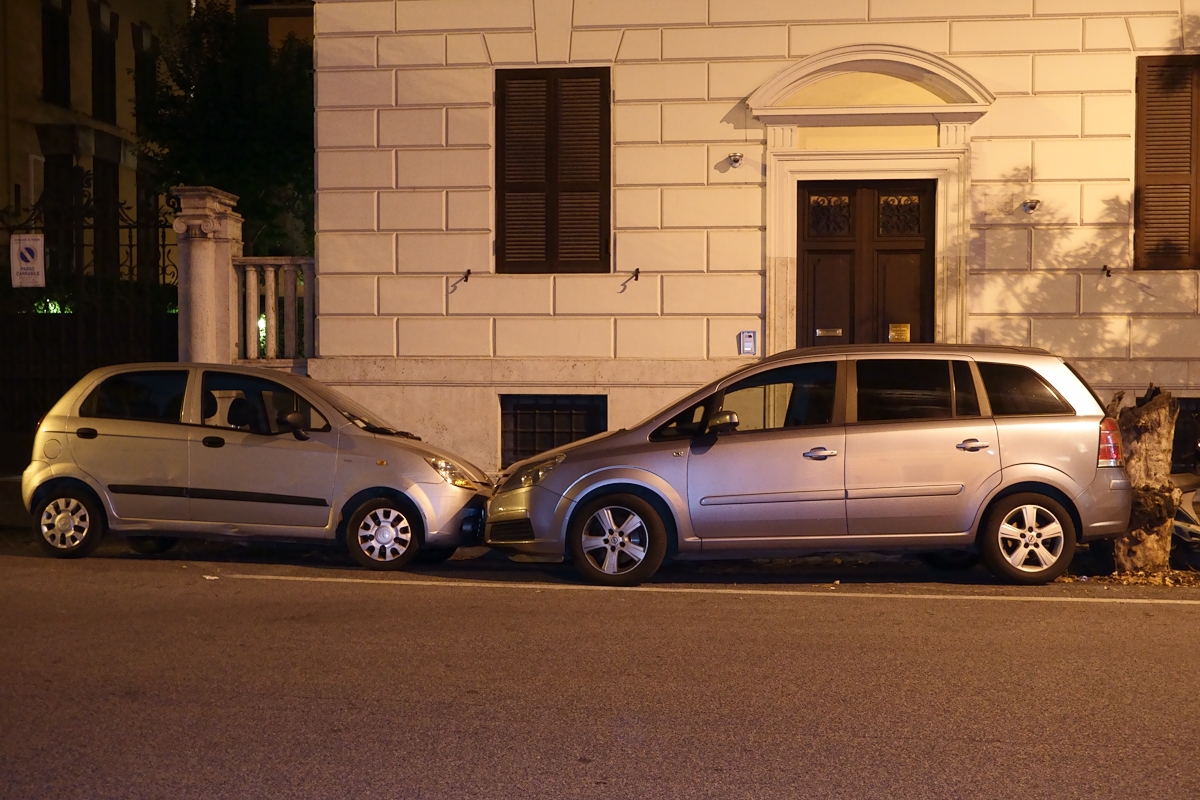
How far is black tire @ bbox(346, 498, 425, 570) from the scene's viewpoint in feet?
31.5

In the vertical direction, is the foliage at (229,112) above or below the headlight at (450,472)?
above

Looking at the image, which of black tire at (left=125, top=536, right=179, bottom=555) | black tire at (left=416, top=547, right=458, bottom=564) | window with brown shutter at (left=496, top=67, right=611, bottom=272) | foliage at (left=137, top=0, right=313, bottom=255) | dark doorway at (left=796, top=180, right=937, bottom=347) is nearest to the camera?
black tire at (left=416, top=547, right=458, bottom=564)

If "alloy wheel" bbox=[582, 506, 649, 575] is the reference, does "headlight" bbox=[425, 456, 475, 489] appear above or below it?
above

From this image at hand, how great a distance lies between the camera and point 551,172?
47.3 feet

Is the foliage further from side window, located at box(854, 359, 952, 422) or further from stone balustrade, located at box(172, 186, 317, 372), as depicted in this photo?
side window, located at box(854, 359, 952, 422)

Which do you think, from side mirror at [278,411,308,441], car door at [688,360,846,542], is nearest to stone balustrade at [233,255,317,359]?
side mirror at [278,411,308,441]

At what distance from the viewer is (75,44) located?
24312mm

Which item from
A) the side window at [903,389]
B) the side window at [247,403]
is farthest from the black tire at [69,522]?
the side window at [903,389]

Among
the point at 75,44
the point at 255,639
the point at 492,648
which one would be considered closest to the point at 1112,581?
the point at 492,648

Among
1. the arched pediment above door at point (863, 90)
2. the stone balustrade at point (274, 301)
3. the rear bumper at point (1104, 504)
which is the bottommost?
the rear bumper at point (1104, 504)

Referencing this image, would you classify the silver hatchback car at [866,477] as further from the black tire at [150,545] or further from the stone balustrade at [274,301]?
the stone balustrade at [274,301]

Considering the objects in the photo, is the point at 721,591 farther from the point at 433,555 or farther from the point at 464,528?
the point at 433,555

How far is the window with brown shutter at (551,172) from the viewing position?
14.3 m

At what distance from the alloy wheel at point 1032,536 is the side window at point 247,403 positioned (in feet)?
16.7
